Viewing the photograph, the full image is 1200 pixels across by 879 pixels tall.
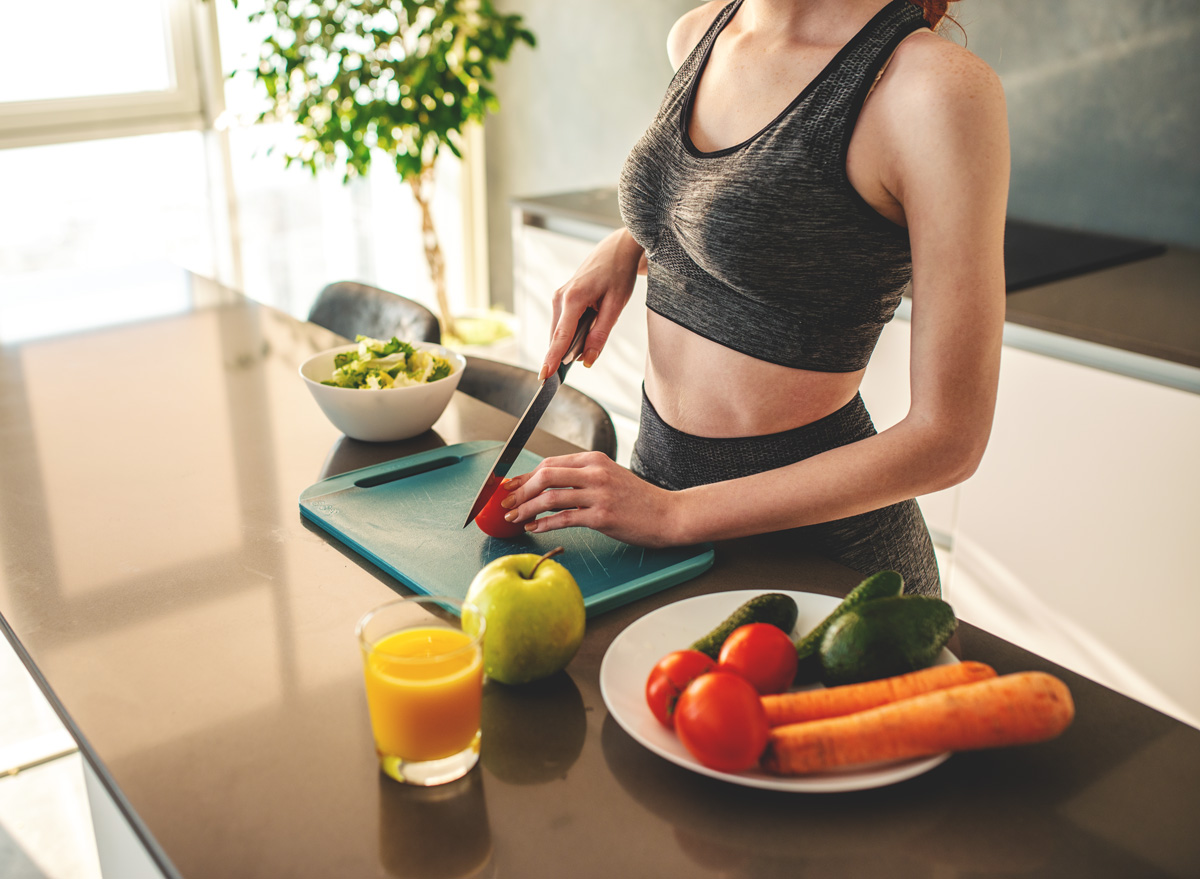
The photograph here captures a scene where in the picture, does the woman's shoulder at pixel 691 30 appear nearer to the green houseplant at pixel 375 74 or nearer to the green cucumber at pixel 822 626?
the green cucumber at pixel 822 626

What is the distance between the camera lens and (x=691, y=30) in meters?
1.30

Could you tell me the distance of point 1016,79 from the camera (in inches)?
89.7

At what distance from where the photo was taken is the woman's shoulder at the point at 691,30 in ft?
4.23

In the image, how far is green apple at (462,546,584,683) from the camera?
77 cm

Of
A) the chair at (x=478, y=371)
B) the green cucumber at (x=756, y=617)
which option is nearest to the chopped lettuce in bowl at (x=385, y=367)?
the chair at (x=478, y=371)

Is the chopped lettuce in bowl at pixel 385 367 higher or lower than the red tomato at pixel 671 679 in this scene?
higher

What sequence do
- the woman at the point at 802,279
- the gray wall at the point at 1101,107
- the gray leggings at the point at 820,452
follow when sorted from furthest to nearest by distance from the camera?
the gray wall at the point at 1101,107 < the gray leggings at the point at 820,452 < the woman at the point at 802,279

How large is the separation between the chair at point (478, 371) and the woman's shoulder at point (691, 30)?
19.6 inches

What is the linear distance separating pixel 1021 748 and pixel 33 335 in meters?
1.68

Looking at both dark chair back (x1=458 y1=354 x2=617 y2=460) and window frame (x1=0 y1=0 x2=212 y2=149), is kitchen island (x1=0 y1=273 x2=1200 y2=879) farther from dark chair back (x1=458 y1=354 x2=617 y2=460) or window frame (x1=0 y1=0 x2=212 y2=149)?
window frame (x1=0 y1=0 x2=212 y2=149)

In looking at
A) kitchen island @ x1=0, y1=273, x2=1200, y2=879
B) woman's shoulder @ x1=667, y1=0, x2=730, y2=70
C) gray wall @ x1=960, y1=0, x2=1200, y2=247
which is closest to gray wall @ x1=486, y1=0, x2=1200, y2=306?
gray wall @ x1=960, y1=0, x2=1200, y2=247

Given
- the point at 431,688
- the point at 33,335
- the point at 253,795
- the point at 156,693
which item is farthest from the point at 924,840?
the point at 33,335

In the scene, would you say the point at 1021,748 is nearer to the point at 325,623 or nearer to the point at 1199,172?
the point at 325,623

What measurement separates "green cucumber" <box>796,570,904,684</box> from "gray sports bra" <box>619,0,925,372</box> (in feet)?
1.25
